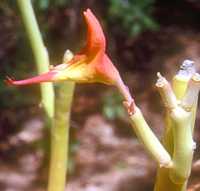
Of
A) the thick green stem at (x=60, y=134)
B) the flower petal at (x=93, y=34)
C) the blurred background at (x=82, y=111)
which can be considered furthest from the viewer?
the blurred background at (x=82, y=111)

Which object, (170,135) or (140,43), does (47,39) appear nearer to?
(140,43)

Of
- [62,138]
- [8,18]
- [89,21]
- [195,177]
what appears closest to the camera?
[89,21]

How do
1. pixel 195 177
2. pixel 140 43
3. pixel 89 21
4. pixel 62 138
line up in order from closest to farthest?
pixel 89 21
pixel 62 138
pixel 195 177
pixel 140 43

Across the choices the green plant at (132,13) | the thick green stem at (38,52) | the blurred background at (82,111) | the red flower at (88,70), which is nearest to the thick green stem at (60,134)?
the thick green stem at (38,52)

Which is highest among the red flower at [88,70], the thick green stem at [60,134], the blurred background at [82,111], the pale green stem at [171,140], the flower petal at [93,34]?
the flower petal at [93,34]

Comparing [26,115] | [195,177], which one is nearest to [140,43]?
[26,115]

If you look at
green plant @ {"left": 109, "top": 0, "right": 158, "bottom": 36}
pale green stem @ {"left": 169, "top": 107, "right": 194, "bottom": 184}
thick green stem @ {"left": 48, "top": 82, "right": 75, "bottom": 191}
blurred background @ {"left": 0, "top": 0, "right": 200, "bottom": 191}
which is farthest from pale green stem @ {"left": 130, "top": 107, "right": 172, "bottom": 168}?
green plant @ {"left": 109, "top": 0, "right": 158, "bottom": 36}

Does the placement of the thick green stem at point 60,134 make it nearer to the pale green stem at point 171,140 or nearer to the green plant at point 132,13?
the pale green stem at point 171,140
